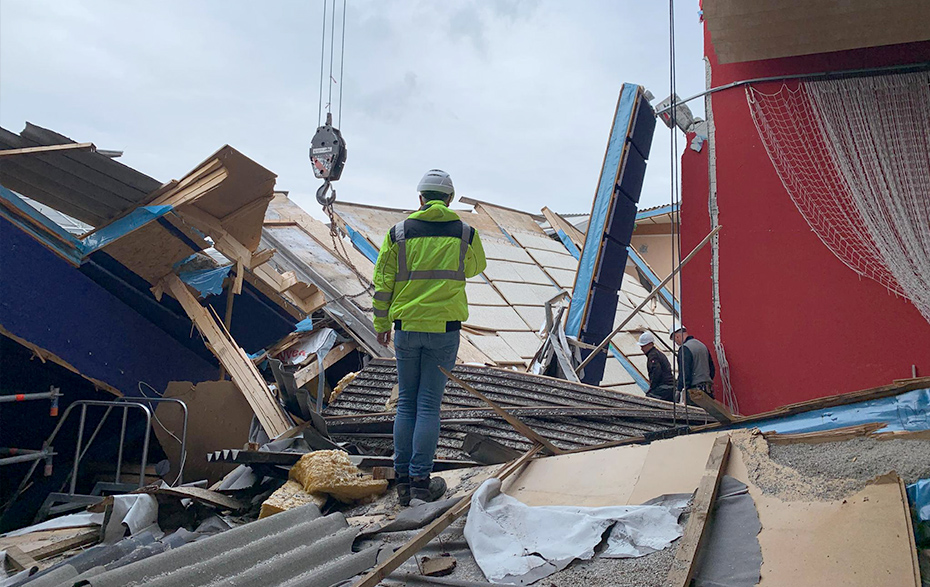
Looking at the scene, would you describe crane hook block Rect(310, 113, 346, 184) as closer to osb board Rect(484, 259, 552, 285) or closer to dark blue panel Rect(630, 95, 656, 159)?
dark blue panel Rect(630, 95, 656, 159)

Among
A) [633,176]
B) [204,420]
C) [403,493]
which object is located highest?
[633,176]

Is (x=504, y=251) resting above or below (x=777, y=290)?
above

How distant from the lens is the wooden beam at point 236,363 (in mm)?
5027

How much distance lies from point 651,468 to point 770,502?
1.83ft

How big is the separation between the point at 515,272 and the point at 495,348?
8.13 ft

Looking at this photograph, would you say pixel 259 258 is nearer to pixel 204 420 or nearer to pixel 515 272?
pixel 204 420

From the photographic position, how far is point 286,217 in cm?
967

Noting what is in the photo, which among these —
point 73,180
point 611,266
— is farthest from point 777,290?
point 73,180

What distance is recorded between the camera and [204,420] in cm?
539

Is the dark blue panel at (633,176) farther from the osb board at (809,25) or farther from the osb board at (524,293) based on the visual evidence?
the osb board at (524,293)

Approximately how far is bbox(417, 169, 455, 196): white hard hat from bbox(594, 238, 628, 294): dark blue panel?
4.02m

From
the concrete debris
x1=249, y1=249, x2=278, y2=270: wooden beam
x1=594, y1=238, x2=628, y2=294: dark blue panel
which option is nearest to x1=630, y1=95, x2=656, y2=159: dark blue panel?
x1=594, y1=238, x2=628, y2=294: dark blue panel

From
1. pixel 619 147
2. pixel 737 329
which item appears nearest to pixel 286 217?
pixel 619 147

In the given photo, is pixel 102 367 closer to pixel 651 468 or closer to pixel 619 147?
pixel 651 468
